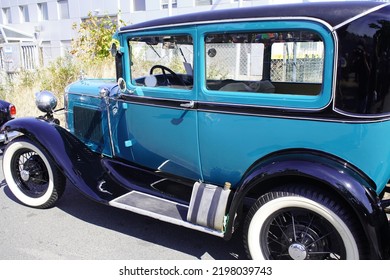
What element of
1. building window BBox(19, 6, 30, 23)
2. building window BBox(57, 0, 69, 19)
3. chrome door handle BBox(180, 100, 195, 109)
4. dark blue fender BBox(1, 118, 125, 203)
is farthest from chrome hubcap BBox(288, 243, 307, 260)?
building window BBox(19, 6, 30, 23)

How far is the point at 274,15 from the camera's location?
7.31ft

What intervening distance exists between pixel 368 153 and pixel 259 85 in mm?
1039

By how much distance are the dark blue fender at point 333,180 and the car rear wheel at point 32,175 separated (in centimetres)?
197

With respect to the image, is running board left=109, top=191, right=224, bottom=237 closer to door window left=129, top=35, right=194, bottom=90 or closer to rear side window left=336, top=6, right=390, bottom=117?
door window left=129, top=35, right=194, bottom=90

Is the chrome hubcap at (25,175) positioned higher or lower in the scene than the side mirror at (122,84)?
lower

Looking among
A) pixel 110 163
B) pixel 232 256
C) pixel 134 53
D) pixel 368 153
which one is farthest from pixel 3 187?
pixel 368 153

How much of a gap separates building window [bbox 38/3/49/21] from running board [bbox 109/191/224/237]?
85.6 feet

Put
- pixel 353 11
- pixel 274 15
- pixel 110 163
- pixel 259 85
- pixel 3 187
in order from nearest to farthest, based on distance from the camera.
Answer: pixel 353 11 < pixel 274 15 < pixel 259 85 < pixel 110 163 < pixel 3 187

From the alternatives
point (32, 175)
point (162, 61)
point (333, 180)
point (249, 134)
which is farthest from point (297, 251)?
point (32, 175)

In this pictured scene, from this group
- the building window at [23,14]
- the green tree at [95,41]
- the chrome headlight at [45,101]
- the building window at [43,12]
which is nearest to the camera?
the chrome headlight at [45,101]

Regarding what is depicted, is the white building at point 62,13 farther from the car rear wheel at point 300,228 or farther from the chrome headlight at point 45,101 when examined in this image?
the car rear wheel at point 300,228

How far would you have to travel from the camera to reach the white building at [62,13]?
1820 centimetres

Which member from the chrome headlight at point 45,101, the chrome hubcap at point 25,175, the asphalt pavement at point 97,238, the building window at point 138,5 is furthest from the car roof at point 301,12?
the building window at point 138,5

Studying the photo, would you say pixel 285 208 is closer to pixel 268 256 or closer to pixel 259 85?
pixel 268 256
